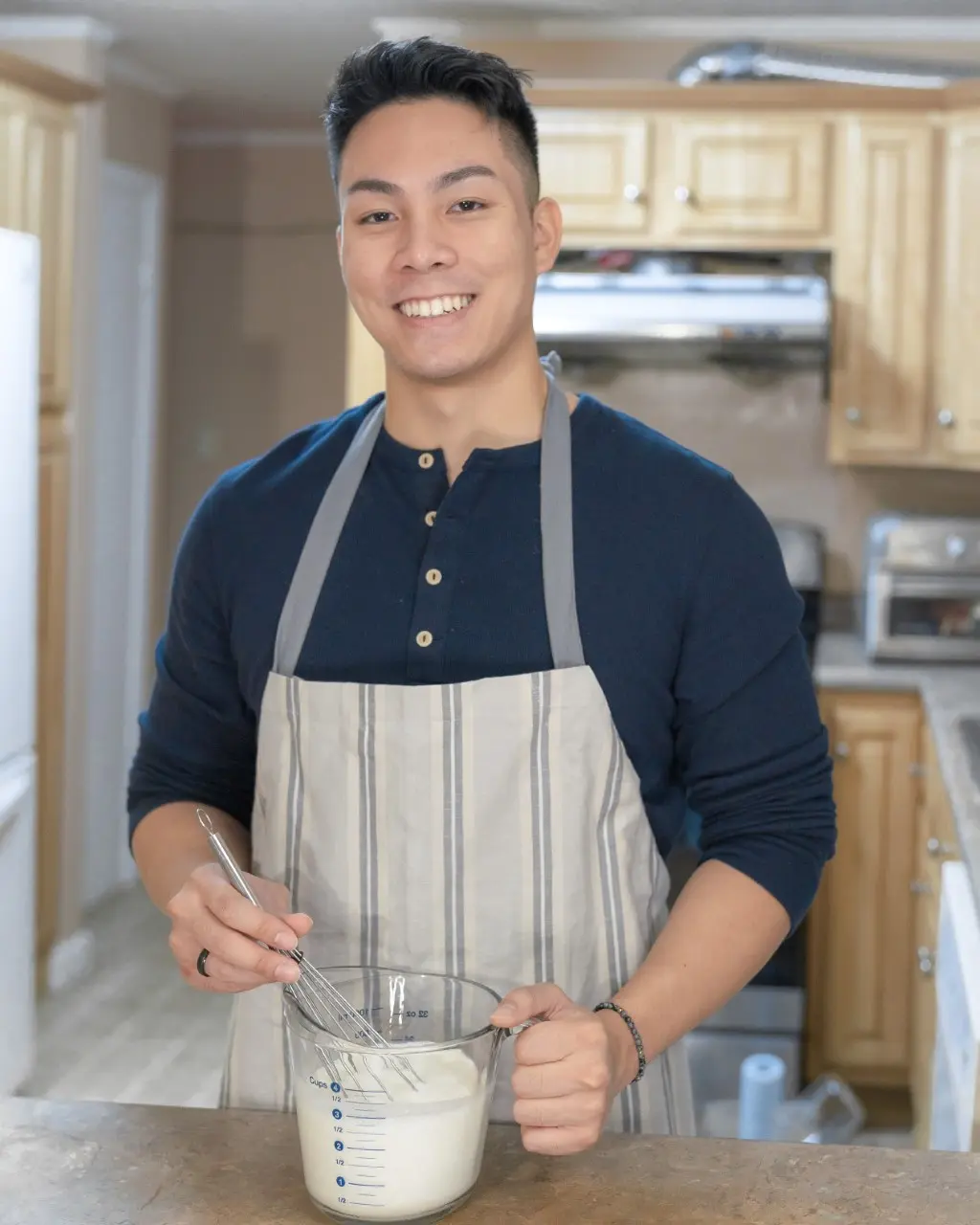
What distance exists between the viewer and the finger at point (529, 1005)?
939 millimetres

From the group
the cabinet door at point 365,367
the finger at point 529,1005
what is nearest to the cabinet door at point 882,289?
the cabinet door at point 365,367

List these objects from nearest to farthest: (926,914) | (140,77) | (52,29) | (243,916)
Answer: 1. (243,916)
2. (926,914)
3. (52,29)
4. (140,77)

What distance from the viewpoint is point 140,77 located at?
4.70 metres

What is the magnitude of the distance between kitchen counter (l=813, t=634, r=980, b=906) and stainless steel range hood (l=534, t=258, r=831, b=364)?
2.33ft

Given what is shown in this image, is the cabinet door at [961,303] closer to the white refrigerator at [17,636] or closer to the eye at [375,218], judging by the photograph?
the white refrigerator at [17,636]

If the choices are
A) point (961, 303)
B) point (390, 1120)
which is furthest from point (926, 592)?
point (390, 1120)

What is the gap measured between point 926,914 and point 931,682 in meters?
0.54

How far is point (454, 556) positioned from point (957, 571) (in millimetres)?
2451

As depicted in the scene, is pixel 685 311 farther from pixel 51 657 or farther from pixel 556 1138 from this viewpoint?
pixel 556 1138

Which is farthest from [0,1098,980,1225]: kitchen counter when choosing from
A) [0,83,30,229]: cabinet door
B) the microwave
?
[0,83,30,229]: cabinet door

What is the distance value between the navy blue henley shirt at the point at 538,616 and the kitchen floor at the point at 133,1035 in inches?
76.0

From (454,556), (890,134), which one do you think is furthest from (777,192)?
(454,556)

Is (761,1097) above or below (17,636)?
below

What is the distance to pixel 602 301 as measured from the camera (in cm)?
345
